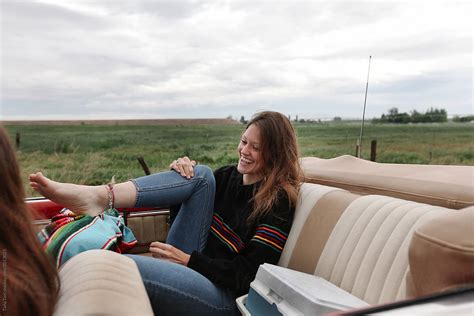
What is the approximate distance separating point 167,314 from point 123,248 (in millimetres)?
729

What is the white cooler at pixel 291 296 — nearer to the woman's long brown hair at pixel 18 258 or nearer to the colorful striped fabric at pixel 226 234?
the colorful striped fabric at pixel 226 234

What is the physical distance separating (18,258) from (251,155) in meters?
1.18

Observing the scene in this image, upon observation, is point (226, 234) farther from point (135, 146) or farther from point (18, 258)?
point (135, 146)

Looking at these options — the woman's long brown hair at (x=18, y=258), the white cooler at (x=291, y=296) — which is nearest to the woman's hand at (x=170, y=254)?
the white cooler at (x=291, y=296)

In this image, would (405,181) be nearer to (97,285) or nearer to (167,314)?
(167,314)

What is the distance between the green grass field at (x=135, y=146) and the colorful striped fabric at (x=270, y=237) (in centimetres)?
43

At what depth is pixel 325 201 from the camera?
5.04 ft

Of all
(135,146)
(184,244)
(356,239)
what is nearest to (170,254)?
(184,244)

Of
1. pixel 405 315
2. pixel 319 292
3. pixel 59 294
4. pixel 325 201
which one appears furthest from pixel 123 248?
pixel 405 315

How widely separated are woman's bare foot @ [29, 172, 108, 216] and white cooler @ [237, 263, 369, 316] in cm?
61

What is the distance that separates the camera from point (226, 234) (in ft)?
5.35

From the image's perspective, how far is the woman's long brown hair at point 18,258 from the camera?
51 centimetres

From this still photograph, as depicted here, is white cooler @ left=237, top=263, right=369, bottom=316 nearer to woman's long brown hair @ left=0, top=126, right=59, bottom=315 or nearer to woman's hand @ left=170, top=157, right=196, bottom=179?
woman's hand @ left=170, top=157, right=196, bottom=179

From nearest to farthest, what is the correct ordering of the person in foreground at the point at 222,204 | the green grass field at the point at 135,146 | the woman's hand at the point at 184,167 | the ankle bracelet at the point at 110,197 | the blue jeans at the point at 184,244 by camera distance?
the blue jeans at the point at 184,244, the person in foreground at the point at 222,204, the ankle bracelet at the point at 110,197, the woman's hand at the point at 184,167, the green grass field at the point at 135,146
